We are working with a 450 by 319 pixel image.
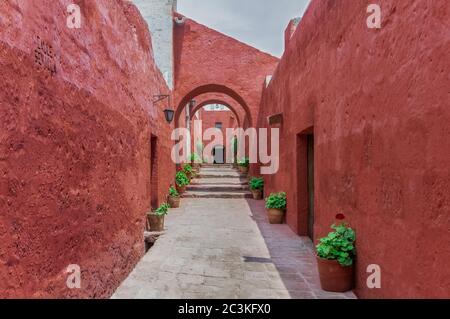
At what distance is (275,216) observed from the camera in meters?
8.09

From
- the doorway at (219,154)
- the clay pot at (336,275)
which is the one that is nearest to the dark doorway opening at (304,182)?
the clay pot at (336,275)

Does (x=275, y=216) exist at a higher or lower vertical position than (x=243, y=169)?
lower

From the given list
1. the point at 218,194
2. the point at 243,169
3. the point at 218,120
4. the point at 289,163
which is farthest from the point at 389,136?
the point at 218,120

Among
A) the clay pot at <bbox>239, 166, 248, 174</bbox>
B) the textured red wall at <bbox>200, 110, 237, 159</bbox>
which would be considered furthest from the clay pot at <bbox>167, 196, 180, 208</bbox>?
the textured red wall at <bbox>200, 110, 237, 159</bbox>

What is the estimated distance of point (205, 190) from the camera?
13.8 meters

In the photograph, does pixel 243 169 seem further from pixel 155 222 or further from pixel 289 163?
pixel 155 222

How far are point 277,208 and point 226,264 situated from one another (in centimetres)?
328

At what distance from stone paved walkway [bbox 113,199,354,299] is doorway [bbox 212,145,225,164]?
25979 mm

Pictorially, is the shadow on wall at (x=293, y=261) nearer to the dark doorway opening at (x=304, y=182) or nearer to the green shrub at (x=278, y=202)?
the dark doorway opening at (x=304, y=182)

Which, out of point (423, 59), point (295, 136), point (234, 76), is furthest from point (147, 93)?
point (234, 76)

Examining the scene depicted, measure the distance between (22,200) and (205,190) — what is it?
1145cm

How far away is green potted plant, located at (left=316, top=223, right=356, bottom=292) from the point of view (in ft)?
12.1

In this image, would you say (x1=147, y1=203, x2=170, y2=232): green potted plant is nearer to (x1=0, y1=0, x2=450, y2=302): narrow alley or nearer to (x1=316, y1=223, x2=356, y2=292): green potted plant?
(x1=0, y1=0, x2=450, y2=302): narrow alley
